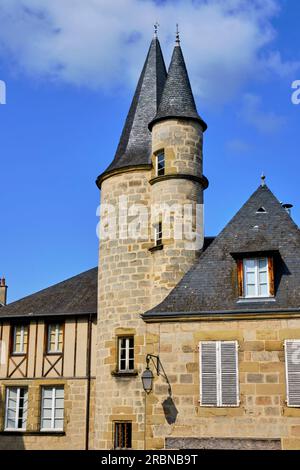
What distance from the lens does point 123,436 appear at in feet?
59.3

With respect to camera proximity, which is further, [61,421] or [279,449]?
[61,421]

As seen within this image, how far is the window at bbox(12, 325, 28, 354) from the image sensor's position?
891 inches

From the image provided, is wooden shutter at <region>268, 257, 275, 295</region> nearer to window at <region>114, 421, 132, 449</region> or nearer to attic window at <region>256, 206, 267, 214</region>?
attic window at <region>256, 206, 267, 214</region>

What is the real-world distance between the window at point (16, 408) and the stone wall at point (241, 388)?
26.5 ft

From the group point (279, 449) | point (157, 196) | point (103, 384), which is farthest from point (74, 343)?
point (279, 449)

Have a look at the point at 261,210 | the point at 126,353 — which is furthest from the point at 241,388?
the point at 261,210

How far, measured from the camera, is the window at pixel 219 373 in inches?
581

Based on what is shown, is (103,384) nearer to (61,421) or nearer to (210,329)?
(61,421)

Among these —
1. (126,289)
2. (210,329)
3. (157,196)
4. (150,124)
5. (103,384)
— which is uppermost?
(150,124)

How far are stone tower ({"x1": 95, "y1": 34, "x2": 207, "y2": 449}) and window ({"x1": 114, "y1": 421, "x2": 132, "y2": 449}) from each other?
0.43 feet

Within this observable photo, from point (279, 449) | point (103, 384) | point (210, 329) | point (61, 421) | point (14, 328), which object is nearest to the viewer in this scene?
point (279, 449)

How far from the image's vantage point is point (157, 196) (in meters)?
18.8

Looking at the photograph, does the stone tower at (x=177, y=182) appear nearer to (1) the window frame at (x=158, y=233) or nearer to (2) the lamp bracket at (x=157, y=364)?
(1) the window frame at (x=158, y=233)

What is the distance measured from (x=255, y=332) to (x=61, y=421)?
9.06 meters
